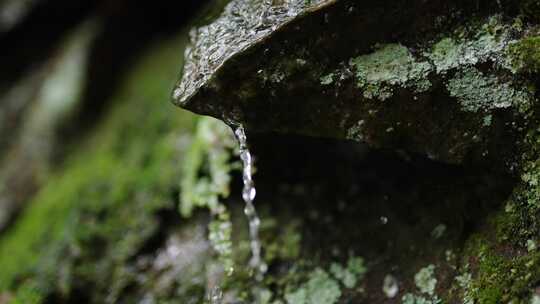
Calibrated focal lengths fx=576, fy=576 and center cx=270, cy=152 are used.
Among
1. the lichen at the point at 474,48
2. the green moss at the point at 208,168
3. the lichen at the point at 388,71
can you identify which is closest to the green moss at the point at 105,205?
the green moss at the point at 208,168

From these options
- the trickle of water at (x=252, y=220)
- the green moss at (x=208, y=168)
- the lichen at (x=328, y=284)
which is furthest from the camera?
the green moss at (x=208, y=168)

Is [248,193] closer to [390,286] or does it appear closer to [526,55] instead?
[390,286]

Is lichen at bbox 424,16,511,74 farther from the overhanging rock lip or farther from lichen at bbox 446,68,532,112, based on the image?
the overhanging rock lip

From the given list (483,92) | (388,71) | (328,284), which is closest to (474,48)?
(483,92)

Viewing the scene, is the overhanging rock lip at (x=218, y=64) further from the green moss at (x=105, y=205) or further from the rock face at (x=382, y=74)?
the green moss at (x=105, y=205)

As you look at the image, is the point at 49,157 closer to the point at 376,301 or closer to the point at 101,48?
the point at 101,48

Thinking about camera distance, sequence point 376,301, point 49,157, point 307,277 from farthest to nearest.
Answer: point 49,157 < point 307,277 < point 376,301

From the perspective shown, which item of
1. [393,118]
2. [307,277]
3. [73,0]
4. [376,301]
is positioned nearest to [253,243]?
[307,277]
